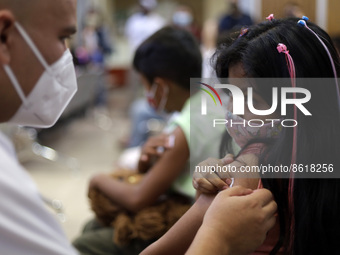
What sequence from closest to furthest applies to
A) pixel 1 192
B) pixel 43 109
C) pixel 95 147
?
pixel 1 192 < pixel 43 109 < pixel 95 147

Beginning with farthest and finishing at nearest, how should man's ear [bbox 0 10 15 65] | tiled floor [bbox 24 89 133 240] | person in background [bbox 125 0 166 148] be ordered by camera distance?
person in background [bbox 125 0 166 148]
tiled floor [bbox 24 89 133 240]
man's ear [bbox 0 10 15 65]

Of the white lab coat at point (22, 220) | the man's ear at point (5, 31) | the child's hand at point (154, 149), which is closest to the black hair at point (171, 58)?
the child's hand at point (154, 149)

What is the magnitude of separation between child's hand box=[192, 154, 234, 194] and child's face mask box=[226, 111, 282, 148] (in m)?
0.06

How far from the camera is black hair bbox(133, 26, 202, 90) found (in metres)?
1.69

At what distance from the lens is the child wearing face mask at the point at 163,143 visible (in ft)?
4.63

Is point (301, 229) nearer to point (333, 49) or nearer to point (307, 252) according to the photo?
point (307, 252)

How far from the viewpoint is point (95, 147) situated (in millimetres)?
4922

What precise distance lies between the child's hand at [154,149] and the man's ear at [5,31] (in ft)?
2.30

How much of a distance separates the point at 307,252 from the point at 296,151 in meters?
0.18

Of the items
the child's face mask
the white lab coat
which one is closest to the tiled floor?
the child's face mask

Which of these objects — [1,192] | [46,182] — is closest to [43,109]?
[1,192]

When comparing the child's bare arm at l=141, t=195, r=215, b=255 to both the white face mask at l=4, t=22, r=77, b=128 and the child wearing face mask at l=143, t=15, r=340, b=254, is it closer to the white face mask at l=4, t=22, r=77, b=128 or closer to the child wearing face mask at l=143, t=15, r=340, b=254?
the child wearing face mask at l=143, t=15, r=340, b=254

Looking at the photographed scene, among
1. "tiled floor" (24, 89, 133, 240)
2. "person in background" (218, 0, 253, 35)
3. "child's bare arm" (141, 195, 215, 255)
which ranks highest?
"child's bare arm" (141, 195, 215, 255)

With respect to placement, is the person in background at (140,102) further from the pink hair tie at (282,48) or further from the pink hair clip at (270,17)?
the pink hair tie at (282,48)
